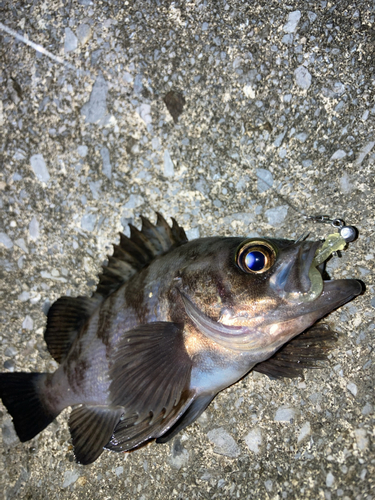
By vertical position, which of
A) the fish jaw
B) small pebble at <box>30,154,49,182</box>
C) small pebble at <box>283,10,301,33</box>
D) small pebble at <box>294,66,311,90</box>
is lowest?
the fish jaw

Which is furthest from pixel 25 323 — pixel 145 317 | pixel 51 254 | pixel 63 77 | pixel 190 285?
pixel 63 77

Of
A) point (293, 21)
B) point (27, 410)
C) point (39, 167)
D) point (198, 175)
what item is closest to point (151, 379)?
point (27, 410)

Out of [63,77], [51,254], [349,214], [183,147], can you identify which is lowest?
[349,214]

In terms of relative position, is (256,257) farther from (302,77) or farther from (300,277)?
(302,77)

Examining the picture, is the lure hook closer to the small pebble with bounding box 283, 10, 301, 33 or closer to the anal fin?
the small pebble with bounding box 283, 10, 301, 33

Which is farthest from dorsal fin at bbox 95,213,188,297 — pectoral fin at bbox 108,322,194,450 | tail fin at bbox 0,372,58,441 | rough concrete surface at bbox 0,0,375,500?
tail fin at bbox 0,372,58,441

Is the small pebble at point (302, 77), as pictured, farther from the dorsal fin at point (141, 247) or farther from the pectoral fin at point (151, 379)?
the pectoral fin at point (151, 379)

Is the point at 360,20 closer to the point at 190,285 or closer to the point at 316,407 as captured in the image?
the point at 190,285
